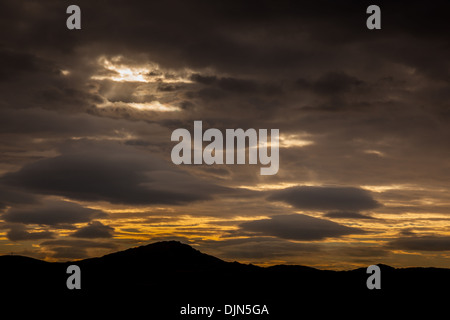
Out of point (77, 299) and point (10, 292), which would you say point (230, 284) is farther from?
point (10, 292)

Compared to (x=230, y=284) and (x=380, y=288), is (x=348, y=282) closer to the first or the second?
(x=380, y=288)

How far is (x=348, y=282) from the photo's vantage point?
178 meters
